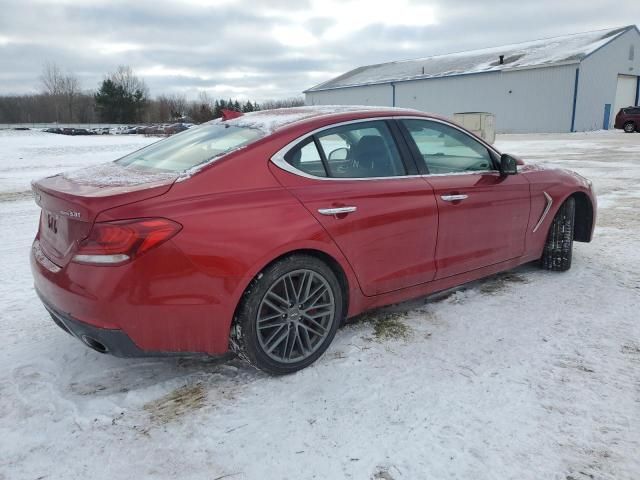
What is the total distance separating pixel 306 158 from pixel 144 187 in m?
0.95

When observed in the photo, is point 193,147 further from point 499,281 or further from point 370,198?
point 499,281

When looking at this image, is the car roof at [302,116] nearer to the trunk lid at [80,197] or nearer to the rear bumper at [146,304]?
the trunk lid at [80,197]

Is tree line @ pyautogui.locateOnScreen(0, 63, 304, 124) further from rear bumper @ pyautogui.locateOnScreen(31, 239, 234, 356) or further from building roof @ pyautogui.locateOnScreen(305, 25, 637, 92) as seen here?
rear bumper @ pyautogui.locateOnScreen(31, 239, 234, 356)

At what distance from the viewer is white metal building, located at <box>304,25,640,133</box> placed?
33.3 meters

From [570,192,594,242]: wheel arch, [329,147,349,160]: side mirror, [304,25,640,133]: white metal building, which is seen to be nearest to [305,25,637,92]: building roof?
[304,25,640,133]: white metal building

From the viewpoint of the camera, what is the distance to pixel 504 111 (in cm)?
3716

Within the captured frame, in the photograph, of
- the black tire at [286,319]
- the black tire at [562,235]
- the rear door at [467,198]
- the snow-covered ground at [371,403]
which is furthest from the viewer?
the black tire at [562,235]

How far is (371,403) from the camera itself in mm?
2637

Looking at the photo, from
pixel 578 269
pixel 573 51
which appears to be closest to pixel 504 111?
pixel 573 51

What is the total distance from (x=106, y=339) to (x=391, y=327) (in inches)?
74.7

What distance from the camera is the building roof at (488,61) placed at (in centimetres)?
3456

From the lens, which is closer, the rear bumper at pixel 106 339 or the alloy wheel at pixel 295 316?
the rear bumper at pixel 106 339

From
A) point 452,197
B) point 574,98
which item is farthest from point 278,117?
point 574,98

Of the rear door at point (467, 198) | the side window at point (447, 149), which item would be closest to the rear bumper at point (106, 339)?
the rear door at point (467, 198)
